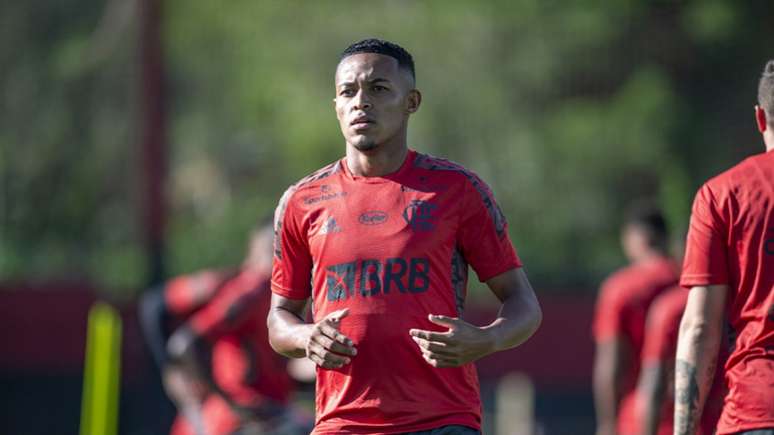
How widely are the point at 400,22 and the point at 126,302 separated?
6.50m

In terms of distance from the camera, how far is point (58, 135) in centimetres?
1914

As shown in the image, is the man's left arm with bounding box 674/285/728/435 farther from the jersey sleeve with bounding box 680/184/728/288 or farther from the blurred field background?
the blurred field background

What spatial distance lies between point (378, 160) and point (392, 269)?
462 mm

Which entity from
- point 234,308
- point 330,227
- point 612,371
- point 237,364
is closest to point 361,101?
point 330,227

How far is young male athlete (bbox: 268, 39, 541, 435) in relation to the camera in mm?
4934

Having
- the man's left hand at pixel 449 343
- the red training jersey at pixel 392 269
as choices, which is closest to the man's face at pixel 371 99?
the red training jersey at pixel 392 269

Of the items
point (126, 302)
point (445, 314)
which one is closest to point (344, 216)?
point (445, 314)

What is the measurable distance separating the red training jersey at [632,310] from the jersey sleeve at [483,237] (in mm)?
4082

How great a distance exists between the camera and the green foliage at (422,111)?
18.8 meters

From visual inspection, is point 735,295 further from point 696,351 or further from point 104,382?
point 104,382

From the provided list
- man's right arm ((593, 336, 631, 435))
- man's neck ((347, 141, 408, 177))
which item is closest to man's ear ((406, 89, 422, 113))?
man's neck ((347, 141, 408, 177))

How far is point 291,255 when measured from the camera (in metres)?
5.30

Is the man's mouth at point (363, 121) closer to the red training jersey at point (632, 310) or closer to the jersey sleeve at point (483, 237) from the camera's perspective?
the jersey sleeve at point (483, 237)

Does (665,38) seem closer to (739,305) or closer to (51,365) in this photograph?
(51,365)
